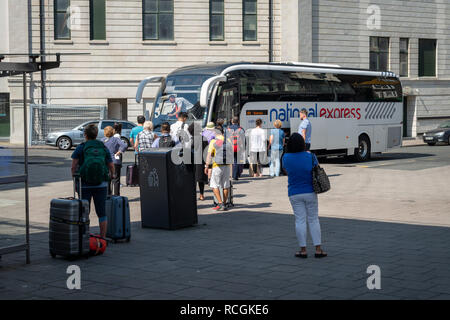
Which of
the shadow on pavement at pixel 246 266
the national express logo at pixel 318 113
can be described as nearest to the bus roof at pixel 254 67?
the national express logo at pixel 318 113

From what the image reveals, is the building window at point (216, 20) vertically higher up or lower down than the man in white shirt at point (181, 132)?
higher up

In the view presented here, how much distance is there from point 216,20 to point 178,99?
16.8m

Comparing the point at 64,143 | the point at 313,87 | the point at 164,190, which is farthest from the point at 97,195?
the point at 64,143

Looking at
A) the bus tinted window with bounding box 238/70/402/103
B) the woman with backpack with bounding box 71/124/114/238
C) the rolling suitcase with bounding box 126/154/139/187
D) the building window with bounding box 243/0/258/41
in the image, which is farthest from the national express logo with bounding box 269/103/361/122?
the woman with backpack with bounding box 71/124/114/238

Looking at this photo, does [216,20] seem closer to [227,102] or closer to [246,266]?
[227,102]

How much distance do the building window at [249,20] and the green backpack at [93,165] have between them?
29226mm

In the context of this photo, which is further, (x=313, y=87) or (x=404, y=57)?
(x=404, y=57)

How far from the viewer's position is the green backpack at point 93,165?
30.8ft

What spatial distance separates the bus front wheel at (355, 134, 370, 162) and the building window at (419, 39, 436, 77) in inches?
718

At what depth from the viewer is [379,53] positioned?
41312mm

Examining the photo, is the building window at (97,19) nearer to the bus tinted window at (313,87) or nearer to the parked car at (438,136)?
the bus tinted window at (313,87)

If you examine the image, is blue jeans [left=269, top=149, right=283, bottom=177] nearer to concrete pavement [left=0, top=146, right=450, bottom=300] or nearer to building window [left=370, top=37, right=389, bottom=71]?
concrete pavement [left=0, top=146, right=450, bottom=300]

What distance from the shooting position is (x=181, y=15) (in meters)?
36.7

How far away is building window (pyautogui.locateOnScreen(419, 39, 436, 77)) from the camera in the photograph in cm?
4312
